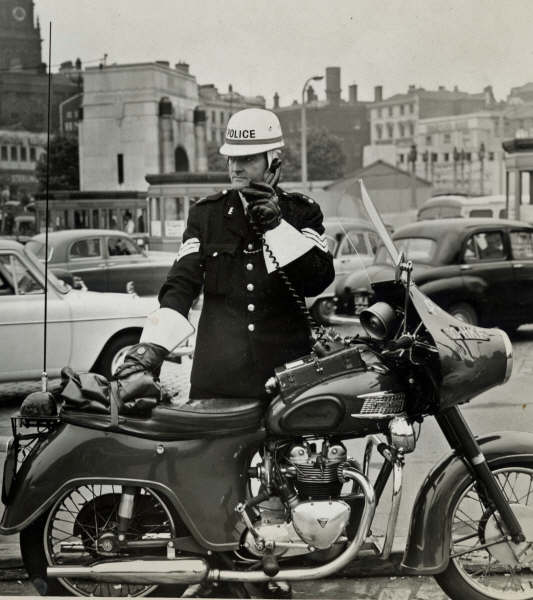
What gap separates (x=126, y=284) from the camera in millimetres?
6426

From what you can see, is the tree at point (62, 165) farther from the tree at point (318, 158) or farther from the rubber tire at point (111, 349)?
the rubber tire at point (111, 349)

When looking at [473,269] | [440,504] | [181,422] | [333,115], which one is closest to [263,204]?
[181,422]

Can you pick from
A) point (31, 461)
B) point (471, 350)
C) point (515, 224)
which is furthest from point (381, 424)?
point (515, 224)

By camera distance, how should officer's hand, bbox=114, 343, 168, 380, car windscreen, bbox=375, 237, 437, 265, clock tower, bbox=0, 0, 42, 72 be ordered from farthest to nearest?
car windscreen, bbox=375, 237, 437, 265 → clock tower, bbox=0, 0, 42, 72 → officer's hand, bbox=114, 343, 168, 380

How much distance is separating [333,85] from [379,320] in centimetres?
261

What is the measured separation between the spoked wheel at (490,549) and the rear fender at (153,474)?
739 mm

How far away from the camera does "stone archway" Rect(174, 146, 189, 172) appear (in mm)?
5355

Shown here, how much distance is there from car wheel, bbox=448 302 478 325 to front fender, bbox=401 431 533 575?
3.59 metres

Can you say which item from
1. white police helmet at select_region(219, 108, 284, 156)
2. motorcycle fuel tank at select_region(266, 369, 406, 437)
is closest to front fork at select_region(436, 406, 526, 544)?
motorcycle fuel tank at select_region(266, 369, 406, 437)

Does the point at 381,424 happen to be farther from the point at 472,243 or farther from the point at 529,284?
the point at 472,243

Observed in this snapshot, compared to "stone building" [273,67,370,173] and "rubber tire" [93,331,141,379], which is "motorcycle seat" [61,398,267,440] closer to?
"stone building" [273,67,370,173]

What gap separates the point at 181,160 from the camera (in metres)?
5.40

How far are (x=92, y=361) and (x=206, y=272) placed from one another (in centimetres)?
351

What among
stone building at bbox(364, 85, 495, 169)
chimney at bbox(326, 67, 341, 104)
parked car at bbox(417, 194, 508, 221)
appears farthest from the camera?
parked car at bbox(417, 194, 508, 221)
